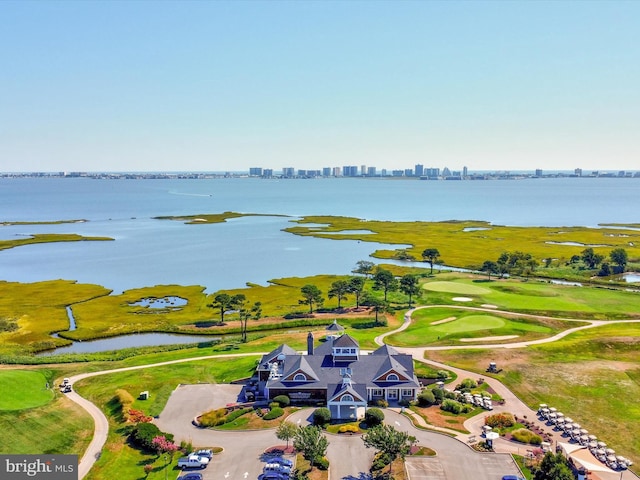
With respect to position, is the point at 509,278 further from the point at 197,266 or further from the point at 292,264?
the point at 197,266

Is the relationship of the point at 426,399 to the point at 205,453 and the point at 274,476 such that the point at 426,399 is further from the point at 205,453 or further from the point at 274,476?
the point at 205,453

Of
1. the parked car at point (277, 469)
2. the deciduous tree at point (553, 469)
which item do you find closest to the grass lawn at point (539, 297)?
the deciduous tree at point (553, 469)

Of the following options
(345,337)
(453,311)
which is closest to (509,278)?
(453,311)

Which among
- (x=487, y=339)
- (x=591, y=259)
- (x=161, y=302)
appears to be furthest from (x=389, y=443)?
(x=591, y=259)

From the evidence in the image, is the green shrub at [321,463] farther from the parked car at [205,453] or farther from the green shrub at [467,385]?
the green shrub at [467,385]

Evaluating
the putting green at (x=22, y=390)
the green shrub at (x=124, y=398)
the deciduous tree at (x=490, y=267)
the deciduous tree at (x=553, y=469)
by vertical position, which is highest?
the deciduous tree at (x=490, y=267)

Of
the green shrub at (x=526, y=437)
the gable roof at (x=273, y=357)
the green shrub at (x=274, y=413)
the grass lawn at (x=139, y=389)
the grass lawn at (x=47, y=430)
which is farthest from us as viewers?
the gable roof at (x=273, y=357)
